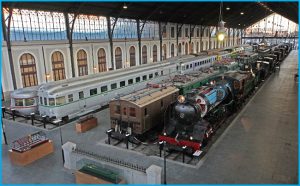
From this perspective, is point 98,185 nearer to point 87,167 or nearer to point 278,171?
point 87,167

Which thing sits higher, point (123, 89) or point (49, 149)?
point (123, 89)

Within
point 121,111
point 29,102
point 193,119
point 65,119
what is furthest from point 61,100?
point 193,119

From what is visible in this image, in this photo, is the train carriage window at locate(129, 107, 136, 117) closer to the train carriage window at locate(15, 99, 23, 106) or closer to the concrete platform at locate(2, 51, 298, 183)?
the concrete platform at locate(2, 51, 298, 183)

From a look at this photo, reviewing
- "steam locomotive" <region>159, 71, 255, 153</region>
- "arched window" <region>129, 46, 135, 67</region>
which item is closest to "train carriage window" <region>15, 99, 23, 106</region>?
"steam locomotive" <region>159, 71, 255, 153</region>

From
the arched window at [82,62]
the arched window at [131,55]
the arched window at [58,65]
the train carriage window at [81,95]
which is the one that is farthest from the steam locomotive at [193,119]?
the arched window at [131,55]

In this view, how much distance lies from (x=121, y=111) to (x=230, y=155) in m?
6.14

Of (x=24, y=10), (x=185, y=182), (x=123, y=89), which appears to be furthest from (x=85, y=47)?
(x=185, y=182)

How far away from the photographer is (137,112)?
13453 millimetres

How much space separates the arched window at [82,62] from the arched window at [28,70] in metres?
5.49

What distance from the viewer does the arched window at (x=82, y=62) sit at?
30328 millimetres

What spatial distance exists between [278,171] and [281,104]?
12.2 m

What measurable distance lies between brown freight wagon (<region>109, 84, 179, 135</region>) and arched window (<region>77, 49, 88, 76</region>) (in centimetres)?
A: 1718

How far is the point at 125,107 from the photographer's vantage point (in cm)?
1390

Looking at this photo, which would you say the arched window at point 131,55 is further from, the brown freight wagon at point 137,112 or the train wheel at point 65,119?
the brown freight wagon at point 137,112
